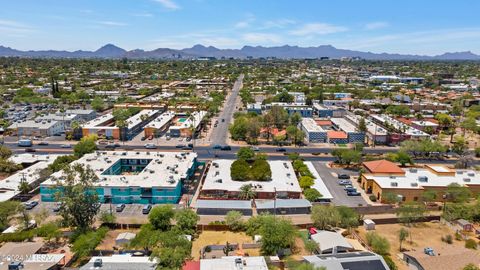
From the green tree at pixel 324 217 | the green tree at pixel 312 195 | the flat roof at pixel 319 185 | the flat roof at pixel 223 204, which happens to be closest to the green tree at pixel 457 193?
the flat roof at pixel 319 185

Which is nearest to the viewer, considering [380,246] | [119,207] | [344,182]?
[380,246]

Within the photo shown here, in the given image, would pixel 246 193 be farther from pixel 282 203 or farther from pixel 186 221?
pixel 186 221

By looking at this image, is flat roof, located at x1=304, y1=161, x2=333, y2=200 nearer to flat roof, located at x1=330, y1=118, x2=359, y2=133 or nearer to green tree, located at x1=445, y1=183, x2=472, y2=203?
green tree, located at x1=445, y1=183, x2=472, y2=203

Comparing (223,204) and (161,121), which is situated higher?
(161,121)

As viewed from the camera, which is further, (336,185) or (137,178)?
(336,185)

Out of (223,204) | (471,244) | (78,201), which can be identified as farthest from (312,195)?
(78,201)

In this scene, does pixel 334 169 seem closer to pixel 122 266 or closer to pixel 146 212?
pixel 146 212

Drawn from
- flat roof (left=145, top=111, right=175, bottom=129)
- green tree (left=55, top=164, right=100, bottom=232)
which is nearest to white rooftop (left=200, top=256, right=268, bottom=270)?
green tree (left=55, top=164, right=100, bottom=232)
